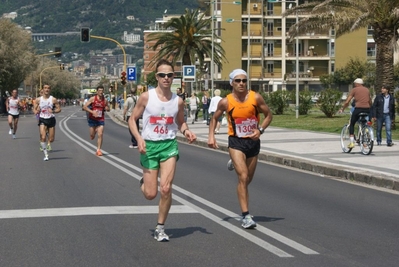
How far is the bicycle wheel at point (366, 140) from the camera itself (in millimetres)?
19359

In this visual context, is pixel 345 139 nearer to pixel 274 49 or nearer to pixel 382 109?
pixel 382 109

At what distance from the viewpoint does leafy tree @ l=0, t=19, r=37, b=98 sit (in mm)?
79438

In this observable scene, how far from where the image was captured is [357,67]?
82812 millimetres

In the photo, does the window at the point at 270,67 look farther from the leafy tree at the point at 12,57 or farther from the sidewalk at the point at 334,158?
the sidewalk at the point at 334,158

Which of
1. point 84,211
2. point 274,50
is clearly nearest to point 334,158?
point 84,211

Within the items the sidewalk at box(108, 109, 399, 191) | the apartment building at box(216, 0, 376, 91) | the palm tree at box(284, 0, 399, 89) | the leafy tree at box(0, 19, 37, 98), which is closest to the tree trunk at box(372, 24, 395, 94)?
the palm tree at box(284, 0, 399, 89)

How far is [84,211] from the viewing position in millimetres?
10828

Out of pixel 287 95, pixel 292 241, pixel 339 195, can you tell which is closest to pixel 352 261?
pixel 292 241

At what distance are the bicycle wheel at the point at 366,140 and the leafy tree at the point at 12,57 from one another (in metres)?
62.2

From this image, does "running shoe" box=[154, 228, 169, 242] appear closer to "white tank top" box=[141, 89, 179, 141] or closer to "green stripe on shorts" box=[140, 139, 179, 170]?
"green stripe on shorts" box=[140, 139, 179, 170]

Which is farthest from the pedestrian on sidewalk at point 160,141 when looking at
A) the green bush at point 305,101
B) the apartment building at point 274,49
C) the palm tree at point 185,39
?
the apartment building at point 274,49

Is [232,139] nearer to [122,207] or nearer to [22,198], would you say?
[122,207]

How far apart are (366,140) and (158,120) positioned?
38.5ft

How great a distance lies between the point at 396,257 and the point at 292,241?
1207mm
